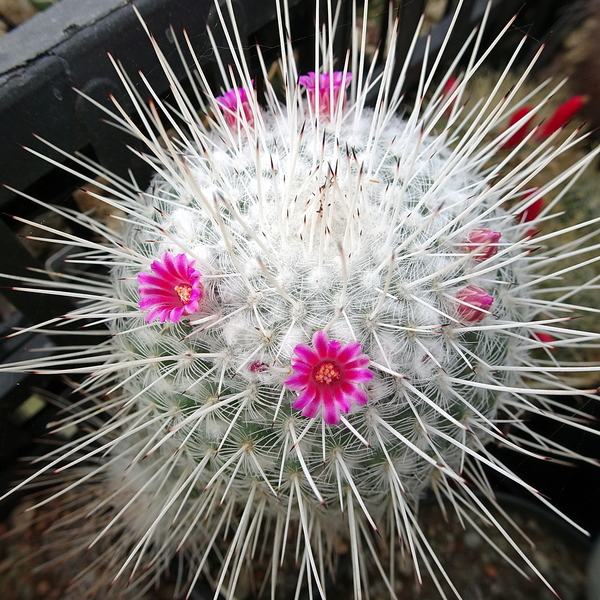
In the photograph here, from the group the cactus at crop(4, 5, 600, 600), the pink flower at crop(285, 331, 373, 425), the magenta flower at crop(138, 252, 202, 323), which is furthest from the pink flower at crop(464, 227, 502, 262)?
the magenta flower at crop(138, 252, 202, 323)

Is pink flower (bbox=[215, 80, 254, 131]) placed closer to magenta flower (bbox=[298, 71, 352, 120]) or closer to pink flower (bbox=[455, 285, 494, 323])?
magenta flower (bbox=[298, 71, 352, 120])

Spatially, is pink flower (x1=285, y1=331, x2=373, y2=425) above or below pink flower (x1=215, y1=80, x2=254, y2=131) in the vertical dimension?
below

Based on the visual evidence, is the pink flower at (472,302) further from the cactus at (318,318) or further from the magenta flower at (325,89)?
the magenta flower at (325,89)

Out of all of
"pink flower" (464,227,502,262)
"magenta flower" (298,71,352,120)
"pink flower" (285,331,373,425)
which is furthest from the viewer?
"magenta flower" (298,71,352,120)

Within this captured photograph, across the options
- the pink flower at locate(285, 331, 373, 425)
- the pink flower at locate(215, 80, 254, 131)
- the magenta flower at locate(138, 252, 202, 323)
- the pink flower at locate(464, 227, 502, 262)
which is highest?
the pink flower at locate(215, 80, 254, 131)

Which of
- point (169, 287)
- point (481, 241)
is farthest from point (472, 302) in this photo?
point (169, 287)

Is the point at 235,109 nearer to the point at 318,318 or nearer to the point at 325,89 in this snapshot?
the point at 325,89

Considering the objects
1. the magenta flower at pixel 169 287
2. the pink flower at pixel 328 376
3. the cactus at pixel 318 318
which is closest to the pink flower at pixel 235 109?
the cactus at pixel 318 318

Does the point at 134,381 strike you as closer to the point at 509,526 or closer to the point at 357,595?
the point at 357,595
